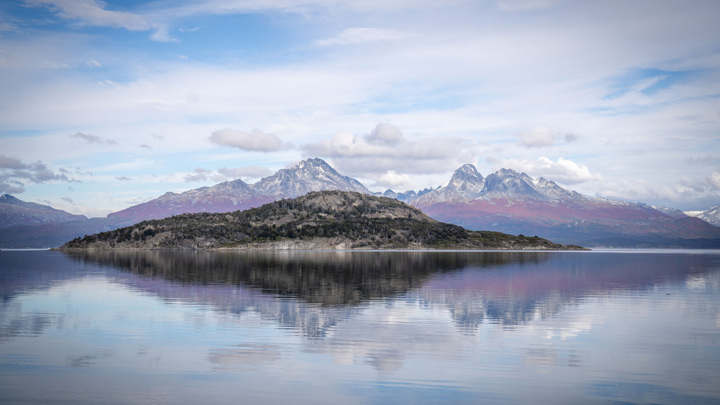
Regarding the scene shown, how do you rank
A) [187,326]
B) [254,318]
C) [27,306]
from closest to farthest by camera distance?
[187,326] → [254,318] → [27,306]

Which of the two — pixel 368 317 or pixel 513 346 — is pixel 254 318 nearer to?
pixel 368 317

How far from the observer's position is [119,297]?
7538 centimetres

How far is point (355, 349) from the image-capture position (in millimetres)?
40344

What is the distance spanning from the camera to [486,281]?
10612 cm

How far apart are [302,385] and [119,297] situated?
2166 inches

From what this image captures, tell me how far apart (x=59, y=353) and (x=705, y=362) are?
4870 centimetres

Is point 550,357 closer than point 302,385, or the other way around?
point 302,385

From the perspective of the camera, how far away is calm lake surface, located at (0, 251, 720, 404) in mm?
29734

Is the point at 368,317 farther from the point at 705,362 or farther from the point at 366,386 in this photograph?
the point at 705,362

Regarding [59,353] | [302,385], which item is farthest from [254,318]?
[302,385]

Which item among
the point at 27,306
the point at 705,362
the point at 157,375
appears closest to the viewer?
the point at 157,375

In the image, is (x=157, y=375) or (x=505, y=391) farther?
(x=157, y=375)

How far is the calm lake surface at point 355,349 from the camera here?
29734 mm

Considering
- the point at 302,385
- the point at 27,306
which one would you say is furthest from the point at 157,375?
the point at 27,306
